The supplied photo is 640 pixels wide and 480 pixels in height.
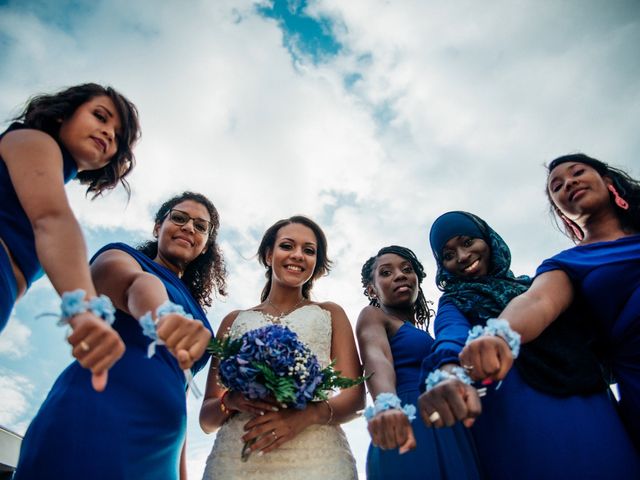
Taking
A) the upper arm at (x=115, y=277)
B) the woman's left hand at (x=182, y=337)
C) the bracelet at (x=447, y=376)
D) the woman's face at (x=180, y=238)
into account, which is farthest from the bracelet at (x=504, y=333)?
the woman's face at (x=180, y=238)

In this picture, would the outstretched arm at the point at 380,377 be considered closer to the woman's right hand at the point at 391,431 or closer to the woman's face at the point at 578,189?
the woman's right hand at the point at 391,431

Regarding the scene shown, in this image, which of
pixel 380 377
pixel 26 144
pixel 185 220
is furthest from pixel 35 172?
pixel 380 377

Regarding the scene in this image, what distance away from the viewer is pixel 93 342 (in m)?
1.69

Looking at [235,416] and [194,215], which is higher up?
[194,215]

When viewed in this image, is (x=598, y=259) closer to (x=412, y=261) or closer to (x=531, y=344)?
(x=531, y=344)

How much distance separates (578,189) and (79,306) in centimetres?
414

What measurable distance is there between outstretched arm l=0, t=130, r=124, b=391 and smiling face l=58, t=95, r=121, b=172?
0.41 meters

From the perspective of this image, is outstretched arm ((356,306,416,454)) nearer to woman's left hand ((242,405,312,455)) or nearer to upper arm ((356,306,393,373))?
upper arm ((356,306,393,373))

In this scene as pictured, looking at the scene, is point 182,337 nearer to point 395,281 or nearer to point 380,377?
point 380,377

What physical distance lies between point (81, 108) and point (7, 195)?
2.95 feet

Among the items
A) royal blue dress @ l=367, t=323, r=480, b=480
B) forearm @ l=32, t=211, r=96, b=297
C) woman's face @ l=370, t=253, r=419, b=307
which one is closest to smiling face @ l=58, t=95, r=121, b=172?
forearm @ l=32, t=211, r=96, b=297

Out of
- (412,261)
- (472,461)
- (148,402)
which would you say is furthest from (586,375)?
(148,402)

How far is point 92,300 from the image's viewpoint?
1810 millimetres

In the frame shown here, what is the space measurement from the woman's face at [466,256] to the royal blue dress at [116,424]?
9.12 ft
